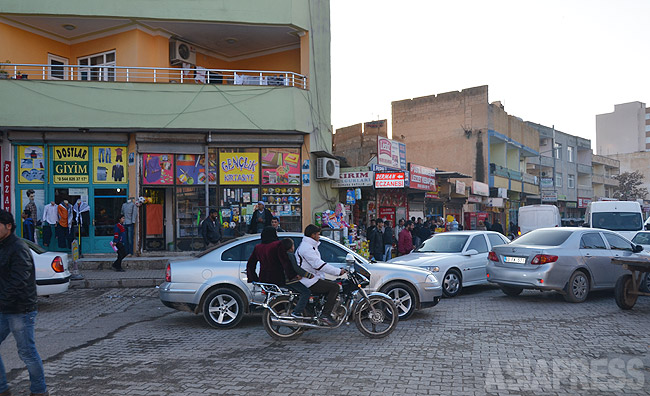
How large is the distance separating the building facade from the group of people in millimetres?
9283

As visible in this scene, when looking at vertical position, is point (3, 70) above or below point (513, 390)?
above

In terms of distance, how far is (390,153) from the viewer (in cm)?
2342

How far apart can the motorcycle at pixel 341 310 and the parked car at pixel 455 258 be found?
4034 millimetres

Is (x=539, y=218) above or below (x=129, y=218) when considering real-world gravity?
below

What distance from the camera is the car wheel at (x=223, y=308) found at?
28.2ft

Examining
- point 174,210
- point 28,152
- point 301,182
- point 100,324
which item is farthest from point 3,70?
A: point 100,324

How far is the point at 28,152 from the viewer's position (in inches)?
670

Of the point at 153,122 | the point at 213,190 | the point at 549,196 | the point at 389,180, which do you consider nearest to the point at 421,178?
the point at 389,180

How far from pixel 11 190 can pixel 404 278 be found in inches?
549

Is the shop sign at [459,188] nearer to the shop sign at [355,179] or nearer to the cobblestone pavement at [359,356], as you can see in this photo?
the shop sign at [355,179]

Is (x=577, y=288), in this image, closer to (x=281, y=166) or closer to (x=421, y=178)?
(x=281, y=166)

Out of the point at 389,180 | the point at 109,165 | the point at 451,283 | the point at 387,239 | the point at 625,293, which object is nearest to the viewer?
the point at 625,293

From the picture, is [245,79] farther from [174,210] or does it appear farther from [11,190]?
[11,190]

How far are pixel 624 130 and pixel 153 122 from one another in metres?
109
